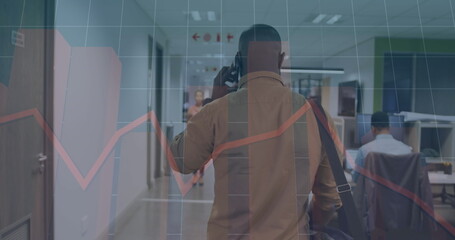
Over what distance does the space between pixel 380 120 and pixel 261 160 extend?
42 cm

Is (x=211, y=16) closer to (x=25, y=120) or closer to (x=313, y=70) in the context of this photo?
(x=313, y=70)

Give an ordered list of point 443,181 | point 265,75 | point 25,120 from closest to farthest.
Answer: point 265,75
point 25,120
point 443,181

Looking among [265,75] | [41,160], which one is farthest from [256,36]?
[41,160]

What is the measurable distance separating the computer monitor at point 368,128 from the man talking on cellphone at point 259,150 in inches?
10.2

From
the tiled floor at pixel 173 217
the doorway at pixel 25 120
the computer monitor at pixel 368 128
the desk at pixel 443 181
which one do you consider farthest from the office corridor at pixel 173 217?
the desk at pixel 443 181

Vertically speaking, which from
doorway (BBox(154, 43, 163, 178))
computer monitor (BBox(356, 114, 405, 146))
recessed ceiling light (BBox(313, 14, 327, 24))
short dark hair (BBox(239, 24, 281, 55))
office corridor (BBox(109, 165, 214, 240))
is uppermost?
recessed ceiling light (BBox(313, 14, 327, 24))

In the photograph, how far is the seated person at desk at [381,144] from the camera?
2.82 feet

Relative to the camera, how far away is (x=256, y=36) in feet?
2.36

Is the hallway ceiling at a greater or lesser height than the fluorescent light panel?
greater

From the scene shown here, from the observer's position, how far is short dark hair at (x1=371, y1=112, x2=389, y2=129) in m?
0.84

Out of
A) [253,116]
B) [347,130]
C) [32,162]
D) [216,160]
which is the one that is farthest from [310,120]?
[32,162]

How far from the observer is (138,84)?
81cm
